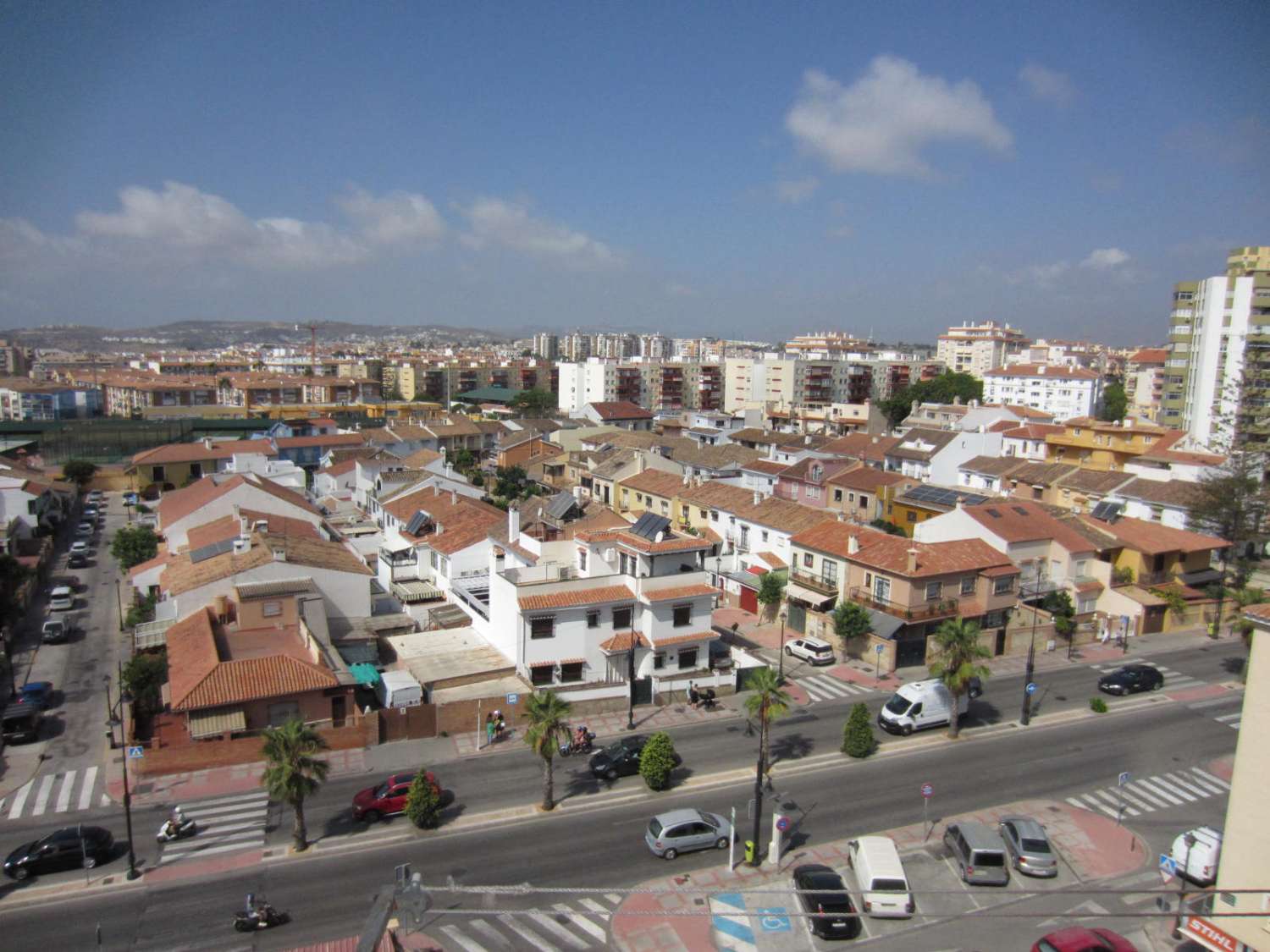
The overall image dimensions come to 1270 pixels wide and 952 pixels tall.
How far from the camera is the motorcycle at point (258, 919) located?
2000cm

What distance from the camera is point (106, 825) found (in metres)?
24.6

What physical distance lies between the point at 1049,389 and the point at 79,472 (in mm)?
116413

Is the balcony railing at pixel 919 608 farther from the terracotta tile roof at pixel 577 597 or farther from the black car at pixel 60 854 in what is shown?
the black car at pixel 60 854

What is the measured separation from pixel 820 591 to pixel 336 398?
129673mm

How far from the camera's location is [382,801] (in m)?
25.2

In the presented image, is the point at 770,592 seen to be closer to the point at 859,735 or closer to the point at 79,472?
the point at 859,735

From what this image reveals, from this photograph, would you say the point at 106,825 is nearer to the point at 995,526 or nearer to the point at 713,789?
the point at 713,789

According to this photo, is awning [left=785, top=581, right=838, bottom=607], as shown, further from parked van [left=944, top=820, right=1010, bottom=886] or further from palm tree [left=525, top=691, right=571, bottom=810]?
palm tree [left=525, top=691, right=571, bottom=810]

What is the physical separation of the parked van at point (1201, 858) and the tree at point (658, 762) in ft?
46.2

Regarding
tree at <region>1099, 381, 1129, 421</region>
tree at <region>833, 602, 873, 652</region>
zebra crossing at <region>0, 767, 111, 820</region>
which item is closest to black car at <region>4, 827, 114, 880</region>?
zebra crossing at <region>0, 767, 111, 820</region>

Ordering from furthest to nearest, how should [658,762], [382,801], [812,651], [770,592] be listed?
[770,592] → [812,651] → [658,762] → [382,801]

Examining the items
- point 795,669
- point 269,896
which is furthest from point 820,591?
point 269,896

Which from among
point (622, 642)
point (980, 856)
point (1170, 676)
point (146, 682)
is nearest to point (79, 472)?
point (146, 682)

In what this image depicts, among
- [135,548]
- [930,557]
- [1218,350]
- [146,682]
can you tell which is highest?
[1218,350]
